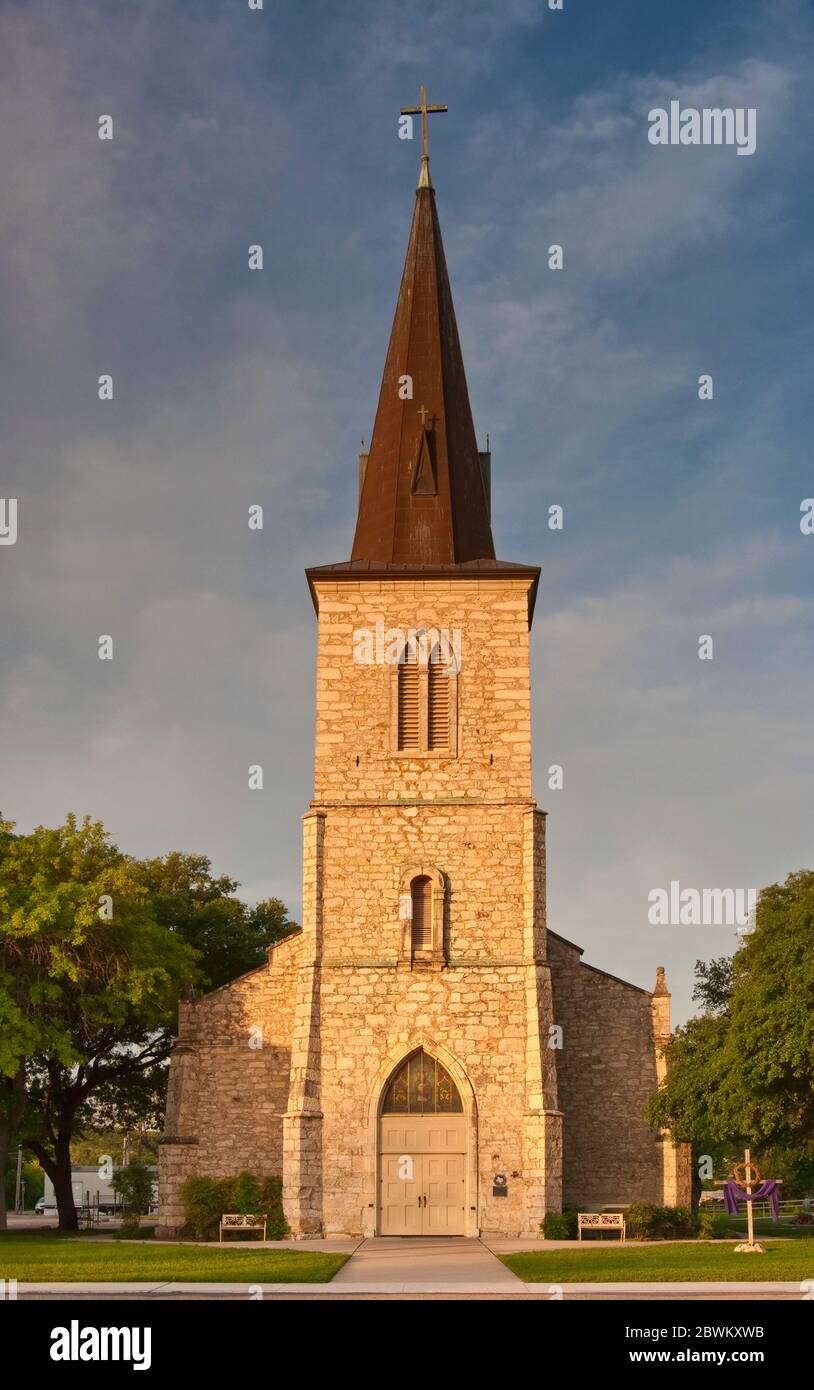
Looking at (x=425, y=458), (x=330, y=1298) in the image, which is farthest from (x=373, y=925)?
(x=330, y=1298)

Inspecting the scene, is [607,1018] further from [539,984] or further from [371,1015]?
[371,1015]

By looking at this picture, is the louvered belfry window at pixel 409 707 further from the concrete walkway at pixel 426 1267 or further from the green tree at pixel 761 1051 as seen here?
the concrete walkway at pixel 426 1267

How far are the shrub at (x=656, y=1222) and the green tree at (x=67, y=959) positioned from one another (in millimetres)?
11447

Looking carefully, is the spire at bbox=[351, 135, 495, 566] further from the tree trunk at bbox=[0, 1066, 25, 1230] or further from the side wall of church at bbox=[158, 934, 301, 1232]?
the tree trunk at bbox=[0, 1066, 25, 1230]

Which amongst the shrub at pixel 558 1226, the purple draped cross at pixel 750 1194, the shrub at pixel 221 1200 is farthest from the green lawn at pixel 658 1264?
the shrub at pixel 221 1200

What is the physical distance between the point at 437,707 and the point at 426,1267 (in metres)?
13.6

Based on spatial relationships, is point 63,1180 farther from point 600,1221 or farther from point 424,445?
point 424,445

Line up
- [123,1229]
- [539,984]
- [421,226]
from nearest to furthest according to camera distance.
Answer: [539,984] → [123,1229] → [421,226]

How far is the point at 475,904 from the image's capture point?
29562 mm

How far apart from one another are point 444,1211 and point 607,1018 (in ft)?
20.0

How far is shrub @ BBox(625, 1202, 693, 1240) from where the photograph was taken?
28.1 meters

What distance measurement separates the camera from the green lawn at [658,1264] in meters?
17.1

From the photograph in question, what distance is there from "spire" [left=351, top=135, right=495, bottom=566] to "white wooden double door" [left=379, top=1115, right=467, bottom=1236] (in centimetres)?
1243

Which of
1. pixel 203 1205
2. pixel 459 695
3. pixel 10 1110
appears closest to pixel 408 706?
pixel 459 695
